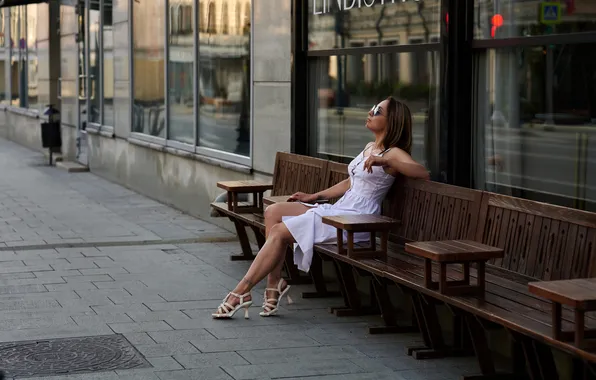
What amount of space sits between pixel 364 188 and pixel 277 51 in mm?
3367

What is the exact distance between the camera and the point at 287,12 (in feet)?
33.3

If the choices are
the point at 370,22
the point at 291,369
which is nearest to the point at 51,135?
the point at 370,22

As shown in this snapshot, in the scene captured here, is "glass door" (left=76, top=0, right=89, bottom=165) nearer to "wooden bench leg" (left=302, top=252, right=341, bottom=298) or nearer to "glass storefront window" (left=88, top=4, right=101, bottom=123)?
"glass storefront window" (left=88, top=4, right=101, bottom=123)

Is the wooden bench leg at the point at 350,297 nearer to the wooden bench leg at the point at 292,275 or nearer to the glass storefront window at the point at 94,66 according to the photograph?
the wooden bench leg at the point at 292,275

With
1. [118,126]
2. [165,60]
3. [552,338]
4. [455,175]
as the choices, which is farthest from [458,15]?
[118,126]

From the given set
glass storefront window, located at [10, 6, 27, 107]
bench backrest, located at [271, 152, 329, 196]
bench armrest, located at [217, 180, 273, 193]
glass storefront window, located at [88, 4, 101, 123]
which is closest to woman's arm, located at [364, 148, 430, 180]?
bench backrest, located at [271, 152, 329, 196]

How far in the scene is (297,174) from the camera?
30.3 ft

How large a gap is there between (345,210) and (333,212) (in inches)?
3.4

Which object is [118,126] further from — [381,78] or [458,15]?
[458,15]

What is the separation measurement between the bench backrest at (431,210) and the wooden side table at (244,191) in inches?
70.6

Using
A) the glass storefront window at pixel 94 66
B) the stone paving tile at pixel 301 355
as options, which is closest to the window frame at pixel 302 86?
the stone paving tile at pixel 301 355

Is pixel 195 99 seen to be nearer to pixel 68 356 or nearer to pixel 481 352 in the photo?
pixel 68 356

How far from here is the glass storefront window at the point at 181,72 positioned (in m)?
13.2

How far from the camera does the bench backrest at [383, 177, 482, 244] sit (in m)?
6.57
